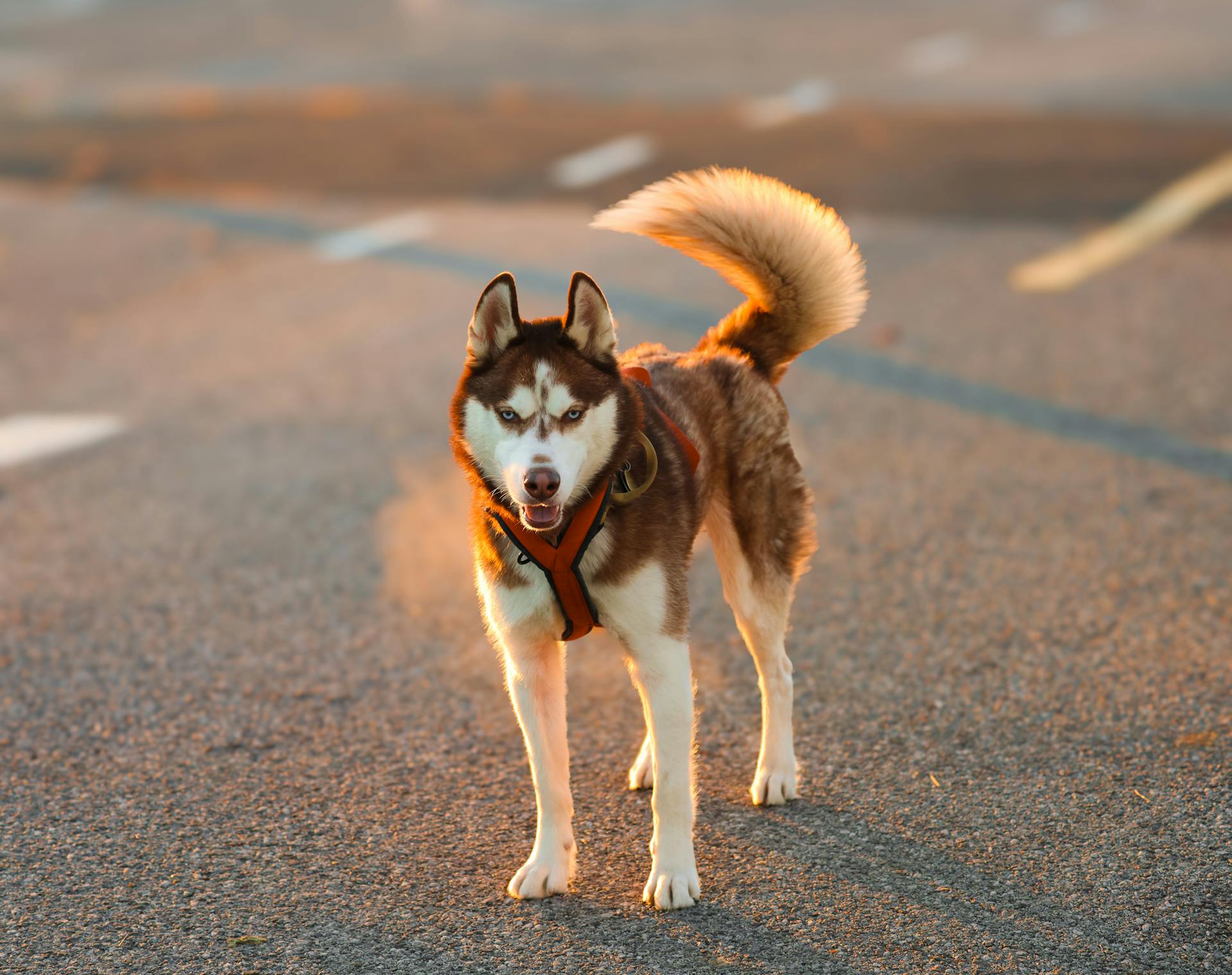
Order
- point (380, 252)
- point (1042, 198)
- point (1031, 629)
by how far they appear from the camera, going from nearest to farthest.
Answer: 1. point (1031, 629)
2. point (380, 252)
3. point (1042, 198)

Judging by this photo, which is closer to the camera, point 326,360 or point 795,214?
point 795,214

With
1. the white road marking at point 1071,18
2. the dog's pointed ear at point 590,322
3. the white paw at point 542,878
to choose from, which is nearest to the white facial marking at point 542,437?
the dog's pointed ear at point 590,322

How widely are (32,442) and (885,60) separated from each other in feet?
49.0

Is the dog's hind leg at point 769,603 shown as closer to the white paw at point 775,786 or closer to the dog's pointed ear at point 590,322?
the white paw at point 775,786

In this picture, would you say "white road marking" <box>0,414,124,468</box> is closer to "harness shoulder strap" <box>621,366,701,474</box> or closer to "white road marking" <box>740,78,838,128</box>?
"harness shoulder strap" <box>621,366,701,474</box>

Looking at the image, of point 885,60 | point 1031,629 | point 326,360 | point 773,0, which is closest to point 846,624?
point 1031,629

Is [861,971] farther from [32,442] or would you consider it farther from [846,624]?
[32,442]

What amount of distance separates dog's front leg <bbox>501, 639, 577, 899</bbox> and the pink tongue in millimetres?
439

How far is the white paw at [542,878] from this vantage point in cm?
393

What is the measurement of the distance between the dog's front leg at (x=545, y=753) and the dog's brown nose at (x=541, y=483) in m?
0.54

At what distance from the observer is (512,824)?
434 cm

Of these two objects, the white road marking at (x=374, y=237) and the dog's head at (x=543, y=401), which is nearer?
the dog's head at (x=543, y=401)

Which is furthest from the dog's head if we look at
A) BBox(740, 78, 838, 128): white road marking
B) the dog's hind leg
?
BBox(740, 78, 838, 128): white road marking

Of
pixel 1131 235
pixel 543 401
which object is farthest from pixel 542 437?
pixel 1131 235
